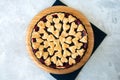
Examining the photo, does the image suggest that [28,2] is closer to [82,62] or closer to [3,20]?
[3,20]

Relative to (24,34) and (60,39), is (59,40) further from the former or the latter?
(24,34)

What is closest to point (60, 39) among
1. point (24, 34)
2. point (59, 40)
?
point (59, 40)

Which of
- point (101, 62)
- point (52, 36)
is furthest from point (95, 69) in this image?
point (52, 36)

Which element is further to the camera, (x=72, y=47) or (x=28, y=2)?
(x=28, y=2)
